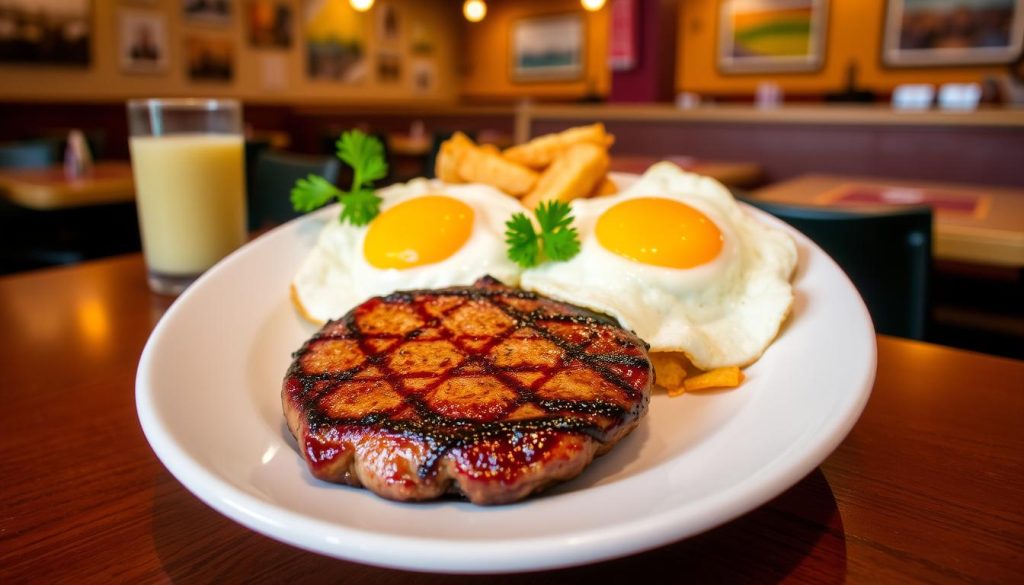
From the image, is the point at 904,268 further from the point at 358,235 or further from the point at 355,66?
the point at 355,66

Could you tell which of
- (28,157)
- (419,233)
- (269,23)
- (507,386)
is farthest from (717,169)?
(269,23)

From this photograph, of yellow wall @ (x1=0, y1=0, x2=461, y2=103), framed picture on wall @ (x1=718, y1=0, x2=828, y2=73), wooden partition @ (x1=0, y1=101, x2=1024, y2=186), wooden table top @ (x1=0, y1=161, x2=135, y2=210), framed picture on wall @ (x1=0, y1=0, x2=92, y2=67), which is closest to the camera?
wooden table top @ (x1=0, y1=161, x2=135, y2=210)

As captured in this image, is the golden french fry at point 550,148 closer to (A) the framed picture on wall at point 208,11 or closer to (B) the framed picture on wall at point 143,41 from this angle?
(B) the framed picture on wall at point 143,41

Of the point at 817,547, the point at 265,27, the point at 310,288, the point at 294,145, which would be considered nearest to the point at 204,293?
the point at 310,288

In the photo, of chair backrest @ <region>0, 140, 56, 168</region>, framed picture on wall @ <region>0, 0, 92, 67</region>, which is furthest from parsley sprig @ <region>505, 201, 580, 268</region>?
framed picture on wall @ <region>0, 0, 92, 67</region>

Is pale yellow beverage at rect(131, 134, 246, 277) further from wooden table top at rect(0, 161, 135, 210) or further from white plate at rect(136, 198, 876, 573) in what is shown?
wooden table top at rect(0, 161, 135, 210)

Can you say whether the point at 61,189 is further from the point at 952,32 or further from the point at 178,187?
the point at 952,32
